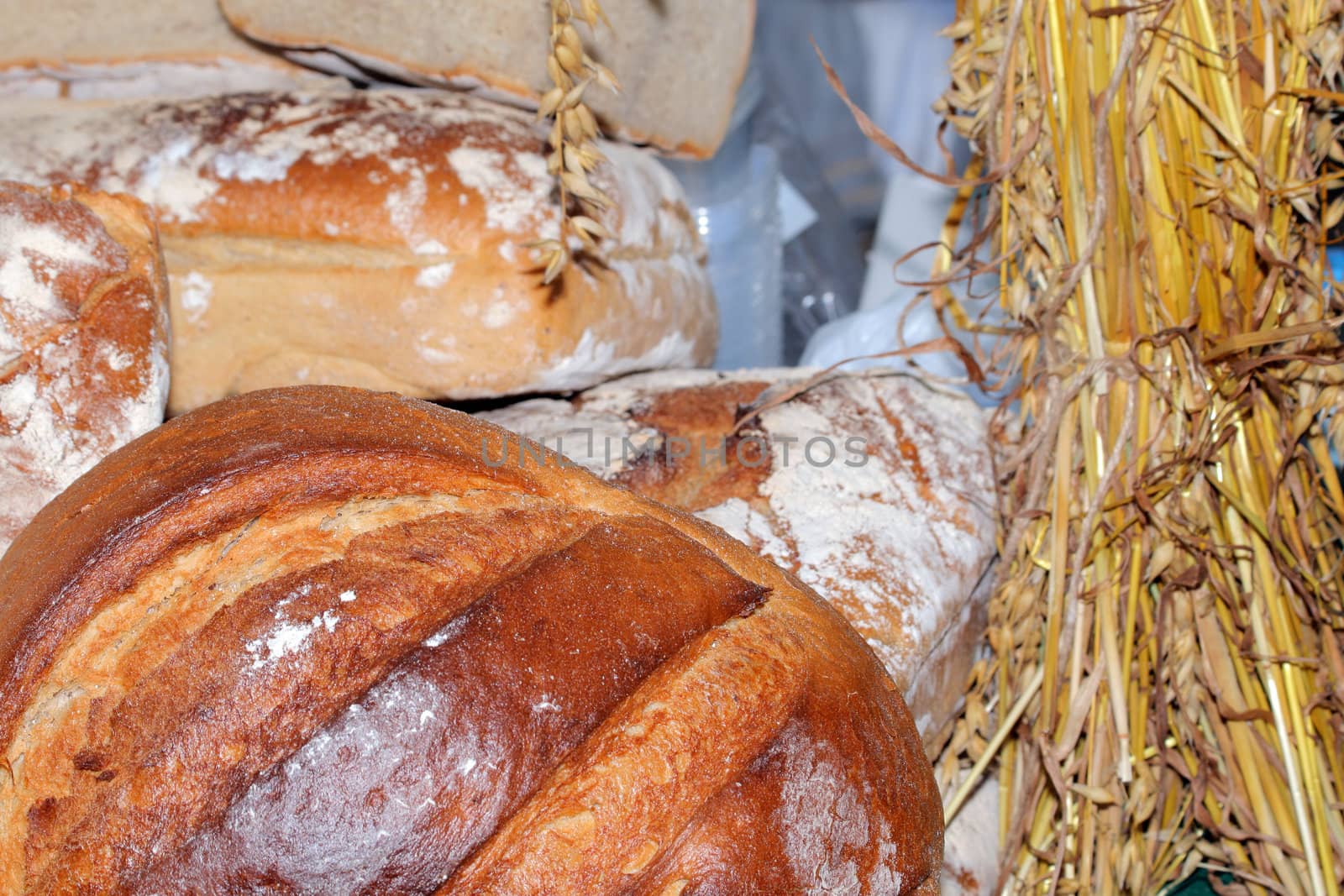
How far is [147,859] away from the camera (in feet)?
1.86

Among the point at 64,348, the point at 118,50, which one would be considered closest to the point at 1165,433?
the point at 64,348

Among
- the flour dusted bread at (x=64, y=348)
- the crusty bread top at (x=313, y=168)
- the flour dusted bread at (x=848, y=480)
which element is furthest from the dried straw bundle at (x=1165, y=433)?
A: the flour dusted bread at (x=64, y=348)

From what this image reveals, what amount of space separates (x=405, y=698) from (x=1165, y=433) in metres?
0.85

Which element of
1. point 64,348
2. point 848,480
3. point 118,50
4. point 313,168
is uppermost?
point 118,50

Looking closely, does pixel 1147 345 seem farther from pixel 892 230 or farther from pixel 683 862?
pixel 892 230

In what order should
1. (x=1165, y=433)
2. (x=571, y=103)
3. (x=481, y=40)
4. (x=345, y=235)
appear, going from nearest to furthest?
(x=571, y=103) < (x=1165, y=433) < (x=345, y=235) < (x=481, y=40)

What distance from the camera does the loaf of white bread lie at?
1.16 m

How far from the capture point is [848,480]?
43.6 inches

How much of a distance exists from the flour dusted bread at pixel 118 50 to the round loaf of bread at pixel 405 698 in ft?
2.65

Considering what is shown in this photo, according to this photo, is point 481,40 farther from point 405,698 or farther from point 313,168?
point 405,698

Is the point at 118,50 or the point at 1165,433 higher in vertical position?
the point at 118,50

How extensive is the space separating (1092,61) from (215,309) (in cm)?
105

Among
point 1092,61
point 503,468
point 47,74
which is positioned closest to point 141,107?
point 47,74

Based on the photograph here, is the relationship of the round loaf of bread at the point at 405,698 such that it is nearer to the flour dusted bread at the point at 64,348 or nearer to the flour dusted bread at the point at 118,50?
the flour dusted bread at the point at 64,348
